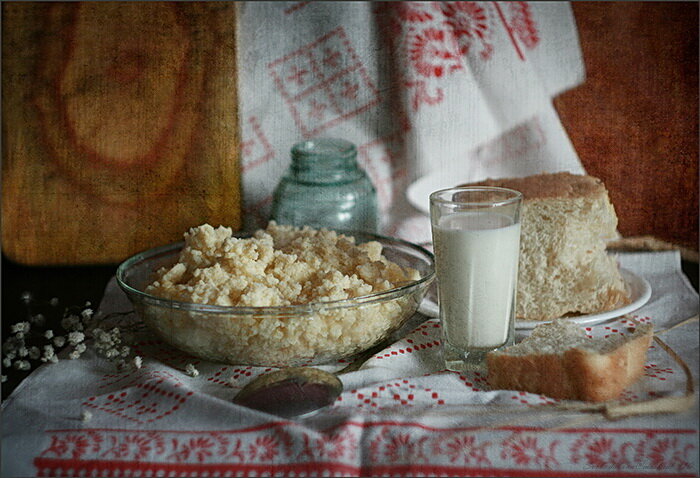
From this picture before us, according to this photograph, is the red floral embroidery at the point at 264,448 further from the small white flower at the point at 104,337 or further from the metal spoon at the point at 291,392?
the small white flower at the point at 104,337

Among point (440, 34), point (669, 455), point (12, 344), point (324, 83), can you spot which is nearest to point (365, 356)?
point (669, 455)

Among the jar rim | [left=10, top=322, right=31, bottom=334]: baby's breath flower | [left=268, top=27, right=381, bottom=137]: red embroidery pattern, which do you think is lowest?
[left=10, top=322, right=31, bottom=334]: baby's breath flower

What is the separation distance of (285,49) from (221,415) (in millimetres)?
1088

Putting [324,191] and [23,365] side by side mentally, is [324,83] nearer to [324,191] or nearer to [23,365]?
[324,191]

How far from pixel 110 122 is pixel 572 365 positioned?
51.1 inches

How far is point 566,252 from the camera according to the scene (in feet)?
4.92

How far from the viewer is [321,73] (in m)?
1.87

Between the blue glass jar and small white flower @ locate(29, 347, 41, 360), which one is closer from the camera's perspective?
small white flower @ locate(29, 347, 41, 360)

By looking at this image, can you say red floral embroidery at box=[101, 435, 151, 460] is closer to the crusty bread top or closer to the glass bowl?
the glass bowl

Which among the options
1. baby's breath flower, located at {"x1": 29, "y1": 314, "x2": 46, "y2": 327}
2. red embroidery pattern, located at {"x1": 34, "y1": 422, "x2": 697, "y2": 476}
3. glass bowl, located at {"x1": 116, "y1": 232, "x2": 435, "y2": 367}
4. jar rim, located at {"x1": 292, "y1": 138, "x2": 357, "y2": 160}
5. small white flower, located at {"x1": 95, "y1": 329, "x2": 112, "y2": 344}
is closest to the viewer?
red embroidery pattern, located at {"x1": 34, "y1": 422, "x2": 697, "y2": 476}

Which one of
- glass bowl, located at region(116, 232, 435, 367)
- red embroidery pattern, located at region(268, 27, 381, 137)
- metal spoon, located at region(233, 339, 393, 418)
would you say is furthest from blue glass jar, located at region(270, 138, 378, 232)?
metal spoon, located at region(233, 339, 393, 418)

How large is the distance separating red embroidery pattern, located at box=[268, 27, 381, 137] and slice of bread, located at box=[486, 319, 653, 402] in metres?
0.90

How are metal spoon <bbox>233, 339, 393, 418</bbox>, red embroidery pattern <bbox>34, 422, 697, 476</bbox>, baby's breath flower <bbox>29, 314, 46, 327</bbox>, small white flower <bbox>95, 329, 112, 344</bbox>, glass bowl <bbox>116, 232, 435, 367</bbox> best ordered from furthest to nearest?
baby's breath flower <bbox>29, 314, 46, 327</bbox>, small white flower <bbox>95, 329, 112, 344</bbox>, glass bowl <bbox>116, 232, 435, 367</bbox>, metal spoon <bbox>233, 339, 393, 418</bbox>, red embroidery pattern <bbox>34, 422, 697, 476</bbox>

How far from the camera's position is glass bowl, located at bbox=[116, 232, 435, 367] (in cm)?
118
